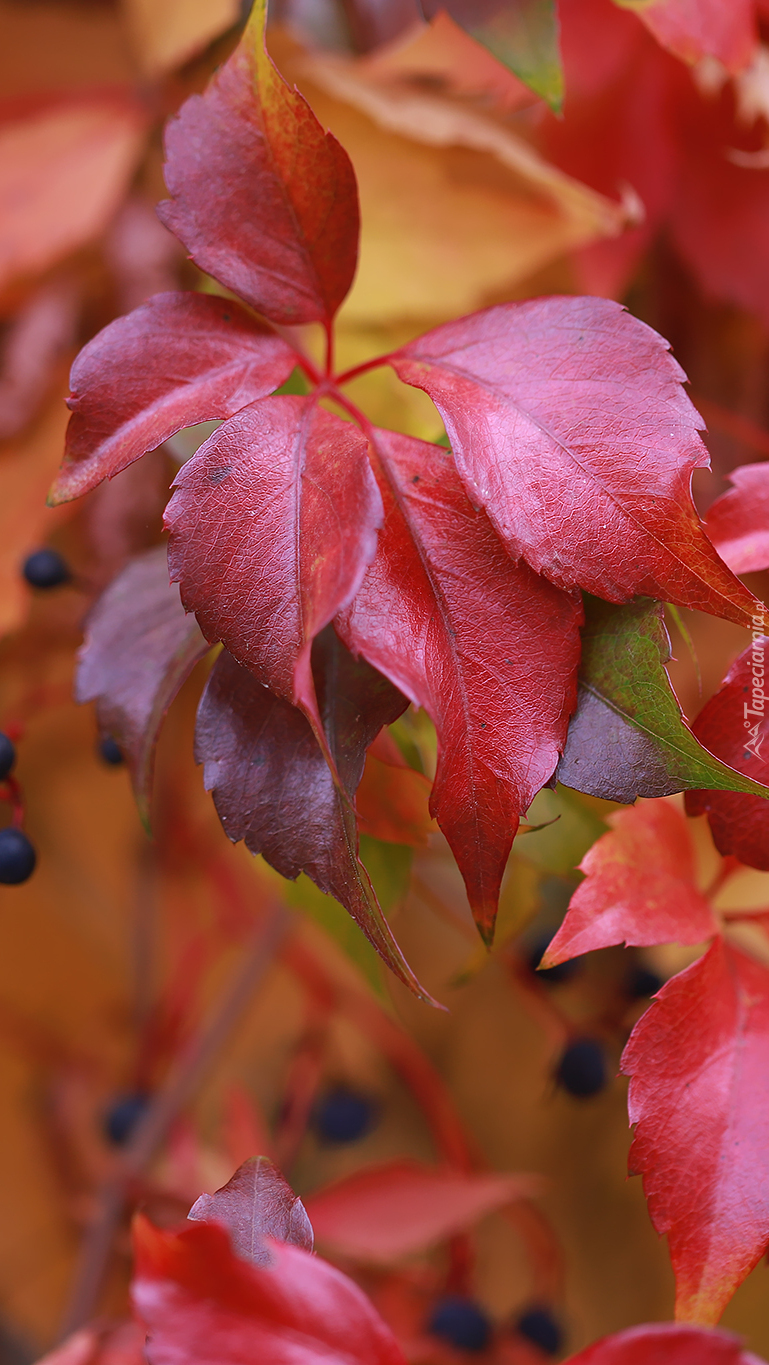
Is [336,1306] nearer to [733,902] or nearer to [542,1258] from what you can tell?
[733,902]

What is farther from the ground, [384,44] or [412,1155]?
[384,44]

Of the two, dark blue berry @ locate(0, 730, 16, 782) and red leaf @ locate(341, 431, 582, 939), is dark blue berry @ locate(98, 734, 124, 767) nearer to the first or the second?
dark blue berry @ locate(0, 730, 16, 782)

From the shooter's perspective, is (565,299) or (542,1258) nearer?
(565,299)

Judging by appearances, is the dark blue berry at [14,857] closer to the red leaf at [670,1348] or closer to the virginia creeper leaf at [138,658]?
the virginia creeper leaf at [138,658]

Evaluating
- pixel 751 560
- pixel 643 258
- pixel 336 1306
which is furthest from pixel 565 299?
pixel 643 258

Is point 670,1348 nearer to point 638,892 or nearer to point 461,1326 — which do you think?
point 638,892
